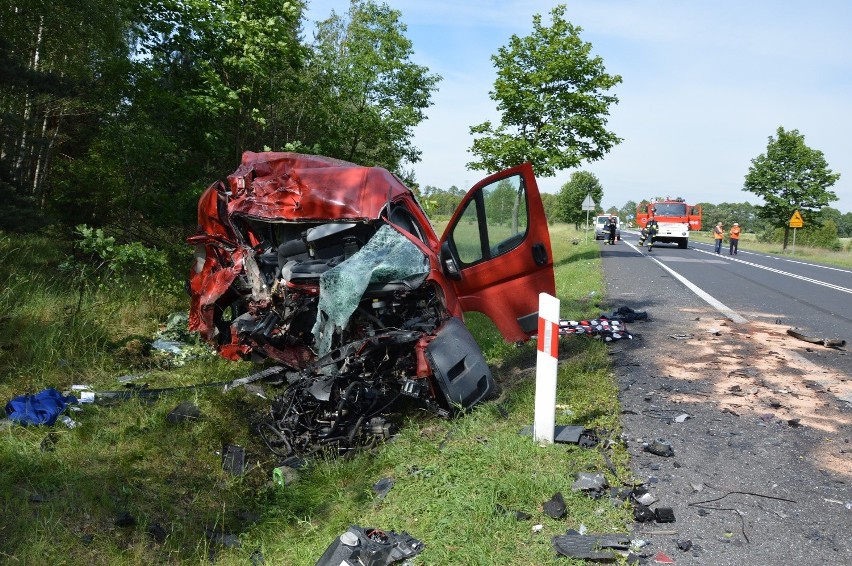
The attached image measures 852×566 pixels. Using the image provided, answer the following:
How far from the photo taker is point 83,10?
10.0 meters

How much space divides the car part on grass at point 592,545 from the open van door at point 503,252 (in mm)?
2879

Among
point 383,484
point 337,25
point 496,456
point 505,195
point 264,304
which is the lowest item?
point 383,484

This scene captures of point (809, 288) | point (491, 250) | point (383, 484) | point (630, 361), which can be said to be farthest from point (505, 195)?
point (809, 288)

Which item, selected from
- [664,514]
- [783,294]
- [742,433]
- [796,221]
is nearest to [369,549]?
[664,514]

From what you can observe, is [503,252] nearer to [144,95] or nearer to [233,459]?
[233,459]

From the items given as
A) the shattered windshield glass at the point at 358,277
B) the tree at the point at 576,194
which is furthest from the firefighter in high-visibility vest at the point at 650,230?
the tree at the point at 576,194

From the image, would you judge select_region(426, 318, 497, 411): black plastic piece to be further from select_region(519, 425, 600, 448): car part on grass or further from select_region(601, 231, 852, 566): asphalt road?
select_region(601, 231, 852, 566): asphalt road

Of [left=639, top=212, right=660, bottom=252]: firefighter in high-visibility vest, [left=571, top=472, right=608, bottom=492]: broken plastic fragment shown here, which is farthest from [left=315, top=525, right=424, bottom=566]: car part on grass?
[left=639, top=212, right=660, bottom=252]: firefighter in high-visibility vest

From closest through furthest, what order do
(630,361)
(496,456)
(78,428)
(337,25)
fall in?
(496,456)
(78,428)
(630,361)
(337,25)

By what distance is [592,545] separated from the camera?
9.21 feet

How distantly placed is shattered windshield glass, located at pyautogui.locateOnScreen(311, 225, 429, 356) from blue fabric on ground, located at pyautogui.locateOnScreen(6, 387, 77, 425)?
210 cm

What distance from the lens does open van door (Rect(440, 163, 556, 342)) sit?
18.6ft

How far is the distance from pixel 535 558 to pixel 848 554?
4.48ft

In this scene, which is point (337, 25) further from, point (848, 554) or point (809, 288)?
point (848, 554)
